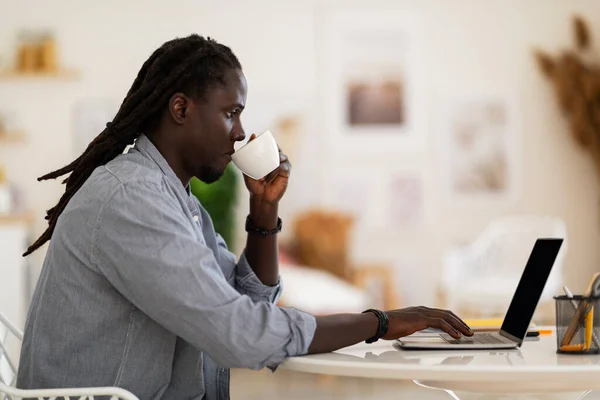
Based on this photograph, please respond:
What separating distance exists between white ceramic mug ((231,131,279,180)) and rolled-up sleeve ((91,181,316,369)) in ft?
0.95

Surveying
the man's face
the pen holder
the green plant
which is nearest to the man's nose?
the man's face

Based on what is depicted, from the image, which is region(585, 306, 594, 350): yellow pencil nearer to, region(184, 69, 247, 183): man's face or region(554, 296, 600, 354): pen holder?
region(554, 296, 600, 354): pen holder

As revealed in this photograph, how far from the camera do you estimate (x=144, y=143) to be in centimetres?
166

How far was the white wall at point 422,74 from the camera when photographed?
6531mm

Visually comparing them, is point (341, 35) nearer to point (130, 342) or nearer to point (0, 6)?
point (0, 6)

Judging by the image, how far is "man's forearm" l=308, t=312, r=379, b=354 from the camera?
4.95 ft

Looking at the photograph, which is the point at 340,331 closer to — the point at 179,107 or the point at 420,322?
the point at 420,322

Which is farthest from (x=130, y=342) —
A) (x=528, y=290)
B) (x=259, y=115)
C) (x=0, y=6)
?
(x=0, y=6)

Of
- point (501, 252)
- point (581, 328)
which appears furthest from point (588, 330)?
point (501, 252)

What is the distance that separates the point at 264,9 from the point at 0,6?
1907 mm

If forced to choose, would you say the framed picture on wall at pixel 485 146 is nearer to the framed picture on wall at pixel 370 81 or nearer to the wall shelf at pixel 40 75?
the framed picture on wall at pixel 370 81

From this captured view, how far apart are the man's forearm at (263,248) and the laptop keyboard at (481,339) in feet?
1.36

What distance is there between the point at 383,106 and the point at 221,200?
1474mm

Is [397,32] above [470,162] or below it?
above
